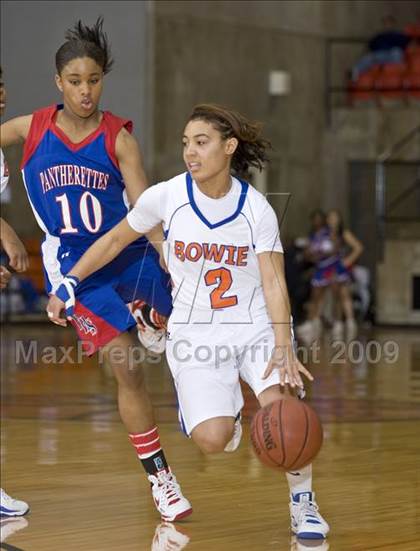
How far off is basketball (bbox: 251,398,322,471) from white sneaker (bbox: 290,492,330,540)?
33 centimetres

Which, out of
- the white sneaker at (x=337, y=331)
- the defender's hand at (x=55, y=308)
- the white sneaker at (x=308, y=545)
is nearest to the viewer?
the white sneaker at (x=308, y=545)

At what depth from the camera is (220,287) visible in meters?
4.44

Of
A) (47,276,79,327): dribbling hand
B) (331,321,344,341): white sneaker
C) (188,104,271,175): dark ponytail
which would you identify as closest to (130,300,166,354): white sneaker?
(47,276,79,327): dribbling hand

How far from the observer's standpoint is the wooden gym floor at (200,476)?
441cm

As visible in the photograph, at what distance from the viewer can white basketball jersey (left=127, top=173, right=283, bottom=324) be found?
4422 mm

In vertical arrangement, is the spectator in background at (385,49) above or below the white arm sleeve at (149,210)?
above

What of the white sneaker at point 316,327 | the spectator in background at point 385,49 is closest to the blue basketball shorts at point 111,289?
the white sneaker at point 316,327

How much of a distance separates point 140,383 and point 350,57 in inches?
603

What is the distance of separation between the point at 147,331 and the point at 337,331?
34.9 feet

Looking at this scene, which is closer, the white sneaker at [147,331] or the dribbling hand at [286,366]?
the dribbling hand at [286,366]

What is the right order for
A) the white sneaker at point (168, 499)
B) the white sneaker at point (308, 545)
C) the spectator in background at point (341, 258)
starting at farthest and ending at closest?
the spectator in background at point (341, 258), the white sneaker at point (168, 499), the white sneaker at point (308, 545)

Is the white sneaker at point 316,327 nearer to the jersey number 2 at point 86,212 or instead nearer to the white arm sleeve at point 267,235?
the jersey number 2 at point 86,212

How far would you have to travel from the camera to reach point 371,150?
18.7 m

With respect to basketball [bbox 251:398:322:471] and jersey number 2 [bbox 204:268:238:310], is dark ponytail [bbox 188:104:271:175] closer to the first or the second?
jersey number 2 [bbox 204:268:238:310]
